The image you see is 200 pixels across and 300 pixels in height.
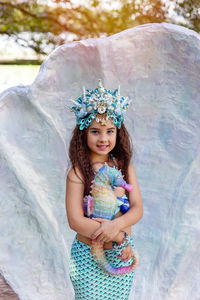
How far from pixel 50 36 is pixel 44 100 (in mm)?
1028

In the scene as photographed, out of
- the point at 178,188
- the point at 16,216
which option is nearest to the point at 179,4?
the point at 178,188

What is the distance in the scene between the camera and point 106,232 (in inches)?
43.6

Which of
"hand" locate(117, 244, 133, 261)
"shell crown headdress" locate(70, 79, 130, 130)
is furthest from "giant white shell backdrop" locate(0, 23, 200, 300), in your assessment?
"hand" locate(117, 244, 133, 261)

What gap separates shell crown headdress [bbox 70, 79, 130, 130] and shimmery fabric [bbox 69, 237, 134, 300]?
1.07 ft

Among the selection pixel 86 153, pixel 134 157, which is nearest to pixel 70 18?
pixel 134 157

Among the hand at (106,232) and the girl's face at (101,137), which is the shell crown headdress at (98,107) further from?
the hand at (106,232)

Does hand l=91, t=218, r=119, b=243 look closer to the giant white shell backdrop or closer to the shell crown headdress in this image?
the shell crown headdress

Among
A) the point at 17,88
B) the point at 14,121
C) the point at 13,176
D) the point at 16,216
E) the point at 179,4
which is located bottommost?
the point at 16,216

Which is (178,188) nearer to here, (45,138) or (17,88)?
(45,138)

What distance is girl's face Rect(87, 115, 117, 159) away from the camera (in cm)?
115

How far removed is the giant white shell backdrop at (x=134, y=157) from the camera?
152 cm

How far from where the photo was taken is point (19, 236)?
5.14ft

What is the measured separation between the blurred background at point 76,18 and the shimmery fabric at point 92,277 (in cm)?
134

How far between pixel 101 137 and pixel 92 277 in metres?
0.36
